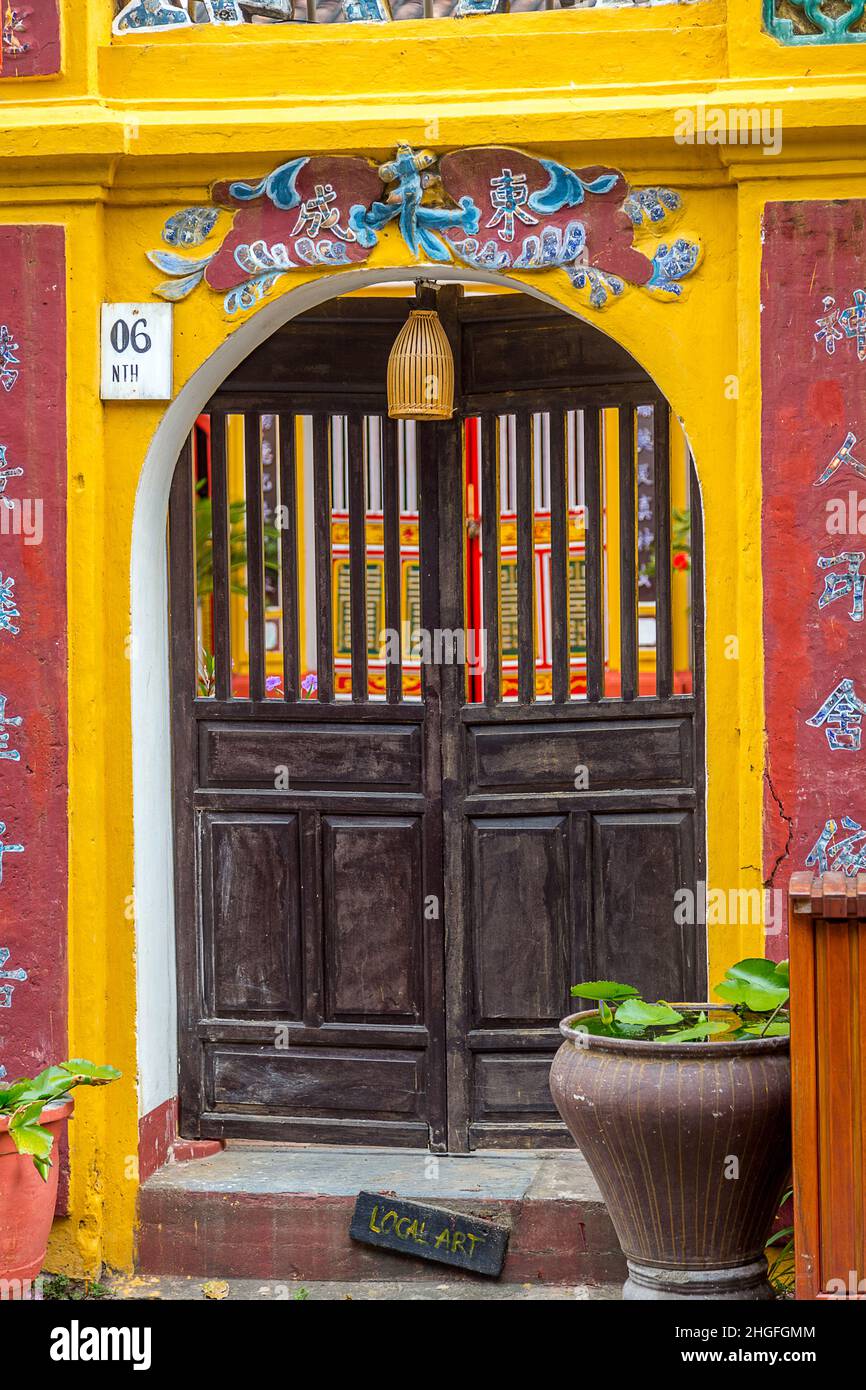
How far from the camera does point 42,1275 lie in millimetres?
6113

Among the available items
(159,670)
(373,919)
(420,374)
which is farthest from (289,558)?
(373,919)

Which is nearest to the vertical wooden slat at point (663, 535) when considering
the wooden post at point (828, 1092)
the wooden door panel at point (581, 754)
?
the wooden door panel at point (581, 754)

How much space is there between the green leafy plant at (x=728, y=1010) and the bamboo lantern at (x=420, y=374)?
2.08 metres

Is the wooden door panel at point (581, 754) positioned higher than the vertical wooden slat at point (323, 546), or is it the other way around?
the vertical wooden slat at point (323, 546)

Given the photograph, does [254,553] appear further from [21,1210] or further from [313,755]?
[21,1210]

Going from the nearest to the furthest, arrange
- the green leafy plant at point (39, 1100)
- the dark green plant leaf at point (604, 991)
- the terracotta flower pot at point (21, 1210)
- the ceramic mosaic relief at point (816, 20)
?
the green leafy plant at point (39, 1100) → the terracotta flower pot at point (21, 1210) → the dark green plant leaf at point (604, 991) → the ceramic mosaic relief at point (816, 20)

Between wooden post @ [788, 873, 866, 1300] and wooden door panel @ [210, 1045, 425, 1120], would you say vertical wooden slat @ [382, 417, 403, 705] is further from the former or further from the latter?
wooden post @ [788, 873, 866, 1300]

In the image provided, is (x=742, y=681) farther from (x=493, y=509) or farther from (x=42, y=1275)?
(x=42, y=1275)

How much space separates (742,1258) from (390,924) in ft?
6.61

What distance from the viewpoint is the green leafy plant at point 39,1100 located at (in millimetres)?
5176

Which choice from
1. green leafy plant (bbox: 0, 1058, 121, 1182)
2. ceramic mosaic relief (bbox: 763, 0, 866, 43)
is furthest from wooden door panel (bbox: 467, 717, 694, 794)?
ceramic mosaic relief (bbox: 763, 0, 866, 43)

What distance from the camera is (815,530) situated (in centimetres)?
578

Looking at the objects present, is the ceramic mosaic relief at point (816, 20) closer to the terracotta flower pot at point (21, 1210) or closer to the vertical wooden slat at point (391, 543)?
the vertical wooden slat at point (391, 543)

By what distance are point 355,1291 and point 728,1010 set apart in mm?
1667
